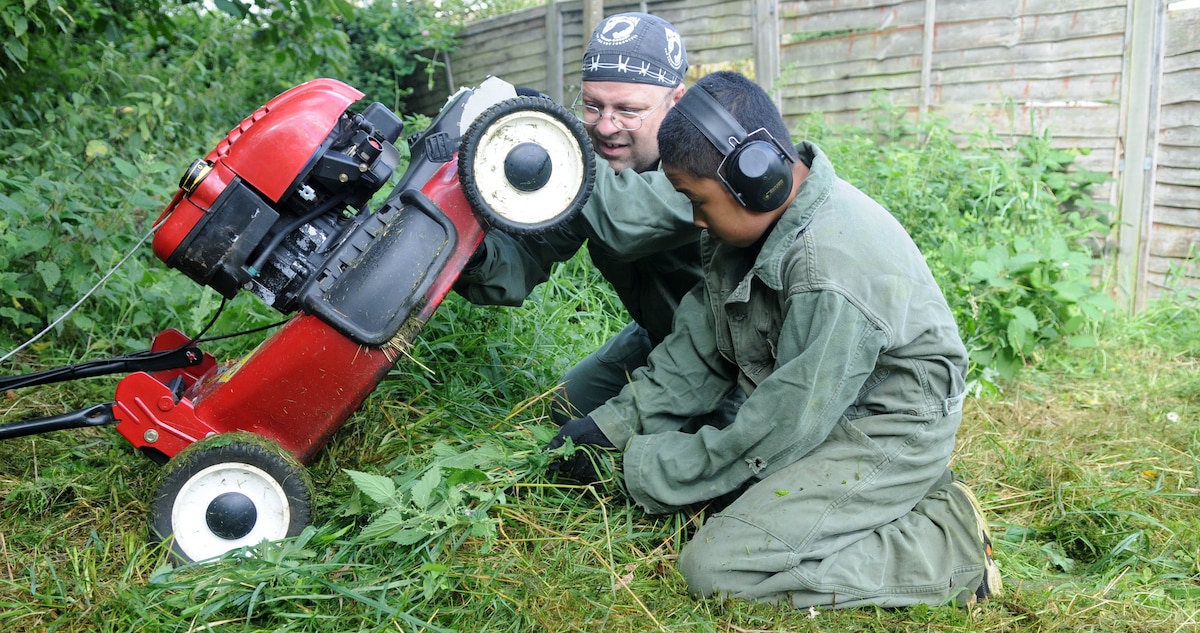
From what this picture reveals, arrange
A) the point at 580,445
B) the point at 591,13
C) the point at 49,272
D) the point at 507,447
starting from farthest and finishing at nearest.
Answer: the point at 591,13 < the point at 49,272 < the point at 507,447 < the point at 580,445

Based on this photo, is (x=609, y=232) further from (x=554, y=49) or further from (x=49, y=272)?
(x=554, y=49)

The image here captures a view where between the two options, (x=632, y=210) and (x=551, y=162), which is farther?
(x=632, y=210)

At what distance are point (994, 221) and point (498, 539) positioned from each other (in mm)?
3886

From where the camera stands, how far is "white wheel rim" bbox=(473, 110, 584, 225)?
7.73 feet

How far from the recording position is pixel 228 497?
238 cm

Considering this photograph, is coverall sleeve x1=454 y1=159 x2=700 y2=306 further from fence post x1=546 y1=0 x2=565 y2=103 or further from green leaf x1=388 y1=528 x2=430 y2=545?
fence post x1=546 y1=0 x2=565 y2=103

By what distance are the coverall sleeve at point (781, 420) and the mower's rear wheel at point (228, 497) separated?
2.78 feet

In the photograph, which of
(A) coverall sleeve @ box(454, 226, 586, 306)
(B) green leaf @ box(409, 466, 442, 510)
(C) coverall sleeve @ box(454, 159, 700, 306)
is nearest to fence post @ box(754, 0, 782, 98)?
(A) coverall sleeve @ box(454, 226, 586, 306)

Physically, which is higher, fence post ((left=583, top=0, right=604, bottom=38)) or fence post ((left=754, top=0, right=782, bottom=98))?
fence post ((left=583, top=0, right=604, bottom=38))

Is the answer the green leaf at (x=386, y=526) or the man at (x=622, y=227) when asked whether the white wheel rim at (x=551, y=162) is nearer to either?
the man at (x=622, y=227)

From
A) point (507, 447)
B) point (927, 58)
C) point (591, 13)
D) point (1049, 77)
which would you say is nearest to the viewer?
point (507, 447)

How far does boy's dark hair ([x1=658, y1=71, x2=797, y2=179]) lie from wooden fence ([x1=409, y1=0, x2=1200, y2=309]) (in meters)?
4.07

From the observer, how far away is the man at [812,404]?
2307 mm

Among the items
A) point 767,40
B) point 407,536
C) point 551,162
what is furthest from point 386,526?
point 767,40
